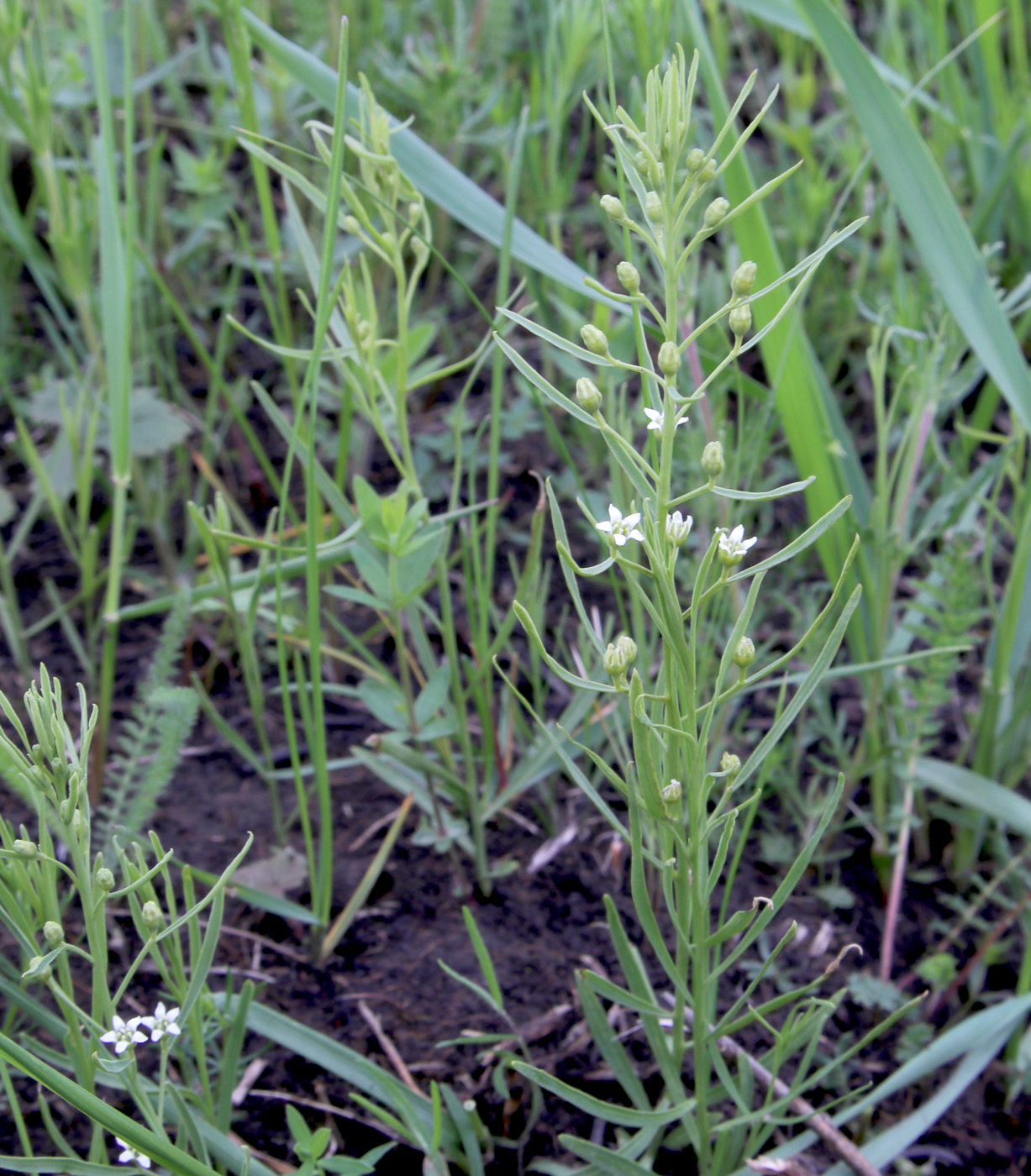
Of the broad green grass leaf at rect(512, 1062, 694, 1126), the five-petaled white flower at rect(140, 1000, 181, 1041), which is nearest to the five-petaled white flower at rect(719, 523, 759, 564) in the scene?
the broad green grass leaf at rect(512, 1062, 694, 1126)

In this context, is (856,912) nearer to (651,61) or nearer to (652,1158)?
(652,1158)

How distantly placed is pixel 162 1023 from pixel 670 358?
71 centimetres

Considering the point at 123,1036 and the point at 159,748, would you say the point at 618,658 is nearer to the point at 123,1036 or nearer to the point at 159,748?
the point at 123,1036

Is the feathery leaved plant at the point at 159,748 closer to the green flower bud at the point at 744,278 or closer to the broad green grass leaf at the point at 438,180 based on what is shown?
the broad green grass leaf at the point at 438,180

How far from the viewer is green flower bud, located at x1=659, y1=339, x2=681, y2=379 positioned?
760 mm

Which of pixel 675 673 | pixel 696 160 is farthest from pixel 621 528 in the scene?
pixel 696 160

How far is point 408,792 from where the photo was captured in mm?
1391

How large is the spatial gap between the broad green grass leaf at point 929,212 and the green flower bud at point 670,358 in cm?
73

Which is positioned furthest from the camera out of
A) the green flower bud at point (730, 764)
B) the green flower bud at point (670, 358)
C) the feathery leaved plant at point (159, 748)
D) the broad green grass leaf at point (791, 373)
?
the broad green grass leaf at point (791, 373)

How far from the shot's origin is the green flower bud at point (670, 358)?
0.76 meters

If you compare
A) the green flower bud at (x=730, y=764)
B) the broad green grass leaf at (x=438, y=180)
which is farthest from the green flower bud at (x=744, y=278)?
the broad green grass leaf at (x=438, y=180)

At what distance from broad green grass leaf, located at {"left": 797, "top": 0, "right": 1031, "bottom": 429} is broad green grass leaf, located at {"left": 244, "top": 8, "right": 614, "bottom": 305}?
1.34ft

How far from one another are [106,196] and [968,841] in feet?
4.59

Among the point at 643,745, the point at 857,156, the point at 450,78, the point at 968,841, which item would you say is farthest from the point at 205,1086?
the point at 857,156
